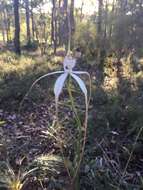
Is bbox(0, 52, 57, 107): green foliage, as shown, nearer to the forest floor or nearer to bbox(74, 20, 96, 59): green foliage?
the forest floor

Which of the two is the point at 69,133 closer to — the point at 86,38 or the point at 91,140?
the point at 91,140

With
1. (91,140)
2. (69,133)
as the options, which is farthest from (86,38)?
(91,140)

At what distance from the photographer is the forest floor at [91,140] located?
2.76 meters

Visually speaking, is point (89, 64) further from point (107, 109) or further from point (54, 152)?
point (54, 152)

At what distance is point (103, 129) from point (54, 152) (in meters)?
0.75

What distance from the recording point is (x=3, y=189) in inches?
101

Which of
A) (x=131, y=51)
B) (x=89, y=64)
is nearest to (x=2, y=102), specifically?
(x=89, y=64)

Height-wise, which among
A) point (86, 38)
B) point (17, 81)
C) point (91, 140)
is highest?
point (86, 38)

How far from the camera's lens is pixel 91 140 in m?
3.58

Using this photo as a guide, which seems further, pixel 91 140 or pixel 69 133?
pixel 69 133

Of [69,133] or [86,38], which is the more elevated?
[86,38]

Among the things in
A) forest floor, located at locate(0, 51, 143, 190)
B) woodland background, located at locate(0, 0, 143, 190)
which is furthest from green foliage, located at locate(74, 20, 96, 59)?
forest floor, located at locate(0, 51, 143, 190)

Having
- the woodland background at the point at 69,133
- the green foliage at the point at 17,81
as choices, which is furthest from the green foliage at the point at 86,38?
the green foliage at the point at 17,81

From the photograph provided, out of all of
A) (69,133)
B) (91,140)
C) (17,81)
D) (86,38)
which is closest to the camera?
(91,140)
